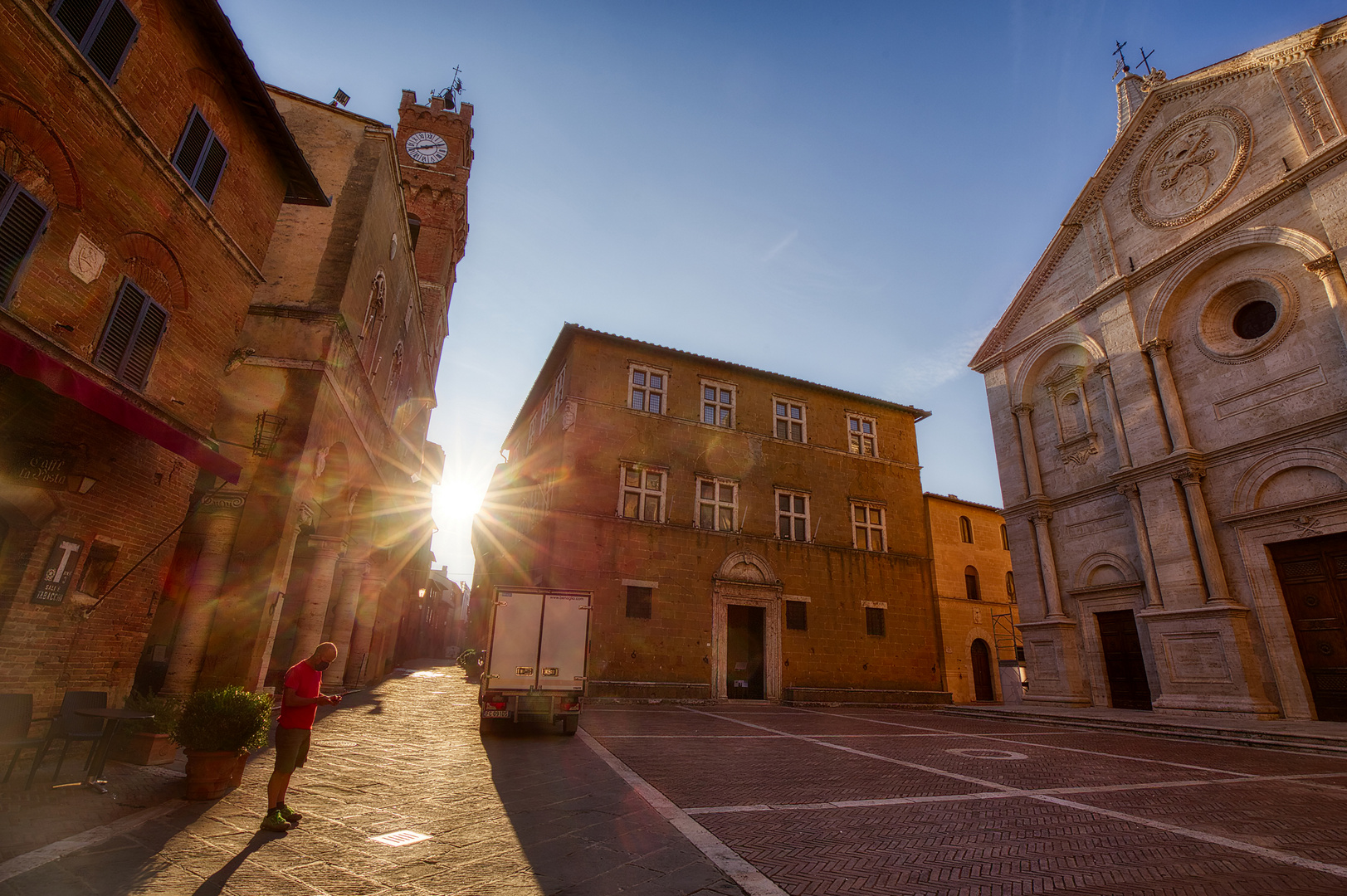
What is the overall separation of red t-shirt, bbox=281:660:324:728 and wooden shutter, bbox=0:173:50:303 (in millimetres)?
4648

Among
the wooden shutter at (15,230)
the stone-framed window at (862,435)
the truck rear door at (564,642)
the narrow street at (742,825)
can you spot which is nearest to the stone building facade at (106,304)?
the wooden shutter at (15,230)

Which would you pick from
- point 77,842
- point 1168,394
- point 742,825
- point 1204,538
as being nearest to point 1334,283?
point 1168,394

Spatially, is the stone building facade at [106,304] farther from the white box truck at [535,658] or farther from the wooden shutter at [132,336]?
the white box truck at [535,658]

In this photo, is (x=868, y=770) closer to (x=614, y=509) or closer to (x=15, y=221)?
(x=15, y=221)

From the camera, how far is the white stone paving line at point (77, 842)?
13.3 feet

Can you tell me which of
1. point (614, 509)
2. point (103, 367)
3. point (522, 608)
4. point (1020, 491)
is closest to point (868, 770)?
point (522, 608)

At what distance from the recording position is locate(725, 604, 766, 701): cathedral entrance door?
2064 centimetres

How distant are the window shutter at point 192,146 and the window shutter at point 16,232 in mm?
2556

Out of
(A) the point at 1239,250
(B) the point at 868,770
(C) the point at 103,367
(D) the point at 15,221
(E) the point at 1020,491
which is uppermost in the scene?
(A) the point at 1239,250

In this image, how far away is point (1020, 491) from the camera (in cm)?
2080

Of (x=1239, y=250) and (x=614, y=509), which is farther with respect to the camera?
(x=614, y=509)

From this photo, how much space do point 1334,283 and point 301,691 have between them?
2109 cm

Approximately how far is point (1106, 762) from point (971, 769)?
2518 millimetres

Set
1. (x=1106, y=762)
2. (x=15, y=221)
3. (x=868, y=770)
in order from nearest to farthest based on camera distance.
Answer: (x=15, y=221)
(x=868, y=770)
(x=1106, y=762)
